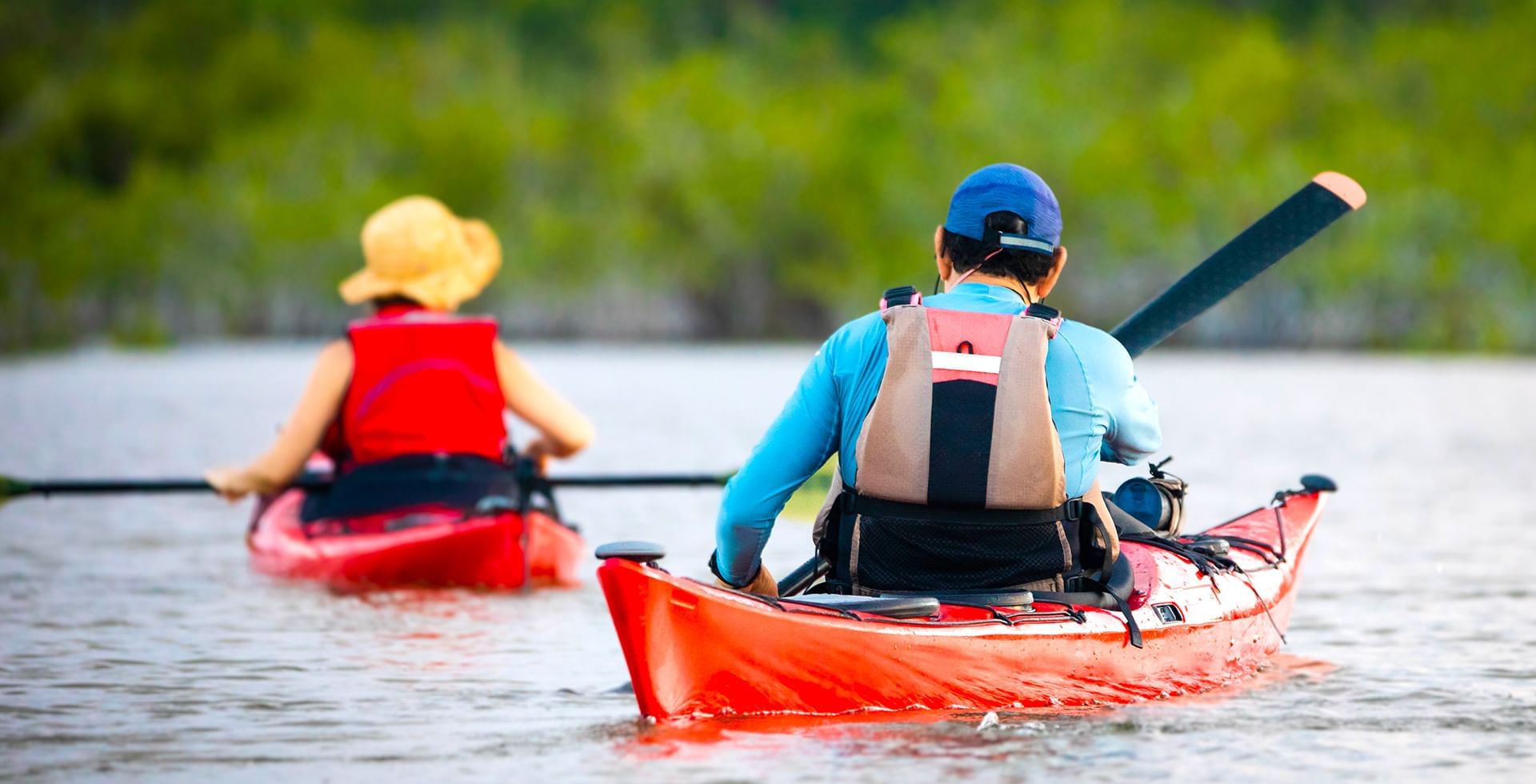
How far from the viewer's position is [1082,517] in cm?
559

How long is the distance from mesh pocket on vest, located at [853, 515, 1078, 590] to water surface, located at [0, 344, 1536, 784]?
383 mm

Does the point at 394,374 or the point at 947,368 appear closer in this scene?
the point at 947,368

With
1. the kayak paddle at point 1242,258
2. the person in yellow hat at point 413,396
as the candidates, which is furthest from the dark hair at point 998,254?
the person in yellow hat at point 413,396

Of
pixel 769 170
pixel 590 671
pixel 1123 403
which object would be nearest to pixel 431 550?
pixel 590 671

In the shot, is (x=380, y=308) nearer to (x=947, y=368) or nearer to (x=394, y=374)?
(x=394, y=374)

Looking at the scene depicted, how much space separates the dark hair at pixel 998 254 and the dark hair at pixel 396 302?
12.1 feet

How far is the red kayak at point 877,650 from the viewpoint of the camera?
523 centimetres

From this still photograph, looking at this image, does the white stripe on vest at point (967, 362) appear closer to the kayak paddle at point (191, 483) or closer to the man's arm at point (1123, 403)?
the man's arm at point (1123, 403)

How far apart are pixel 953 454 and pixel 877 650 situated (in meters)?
0.54

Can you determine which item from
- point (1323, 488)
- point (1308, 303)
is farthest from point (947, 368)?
point (1308, 303)

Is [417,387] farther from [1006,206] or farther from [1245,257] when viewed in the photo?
[1006,206]

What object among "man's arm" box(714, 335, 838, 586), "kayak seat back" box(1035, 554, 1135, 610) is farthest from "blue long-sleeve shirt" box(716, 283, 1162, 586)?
"kayak seat back" box(1035, 554, 1135, 610)

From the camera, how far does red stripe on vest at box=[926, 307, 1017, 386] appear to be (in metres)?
5.20

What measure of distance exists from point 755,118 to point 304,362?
1359 inches
